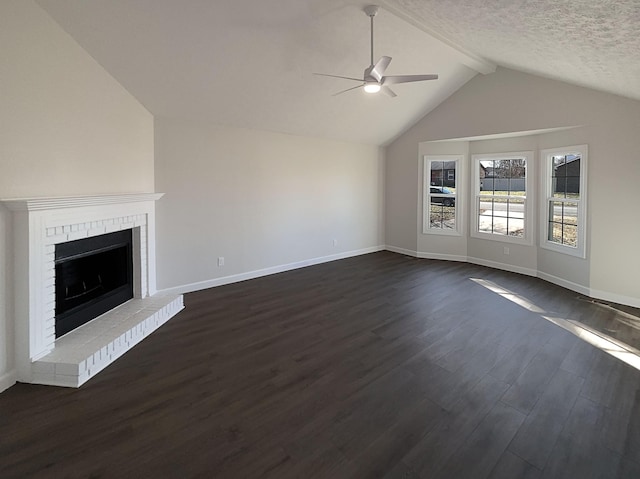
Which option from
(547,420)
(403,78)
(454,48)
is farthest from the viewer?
(454,48)

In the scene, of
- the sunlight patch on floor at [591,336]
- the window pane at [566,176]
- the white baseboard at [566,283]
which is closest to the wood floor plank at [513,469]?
the sunlight patch on floor at [591,336]

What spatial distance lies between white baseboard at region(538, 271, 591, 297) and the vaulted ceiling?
260 cm

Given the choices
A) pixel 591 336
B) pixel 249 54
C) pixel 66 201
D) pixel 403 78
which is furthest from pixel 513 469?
pixel 249 54

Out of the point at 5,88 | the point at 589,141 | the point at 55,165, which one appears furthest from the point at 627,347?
the point at 5,88

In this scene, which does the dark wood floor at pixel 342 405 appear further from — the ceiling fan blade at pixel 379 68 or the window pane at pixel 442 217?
the window pane at pixel 442 217

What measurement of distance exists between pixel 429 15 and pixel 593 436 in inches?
152

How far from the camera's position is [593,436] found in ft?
6.97

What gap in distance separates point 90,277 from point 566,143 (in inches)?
263

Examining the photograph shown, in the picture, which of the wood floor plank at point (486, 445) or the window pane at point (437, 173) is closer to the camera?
the wood floor plank at point (486, 445)

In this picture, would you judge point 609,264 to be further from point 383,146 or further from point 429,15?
point 383,146

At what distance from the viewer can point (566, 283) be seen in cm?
525

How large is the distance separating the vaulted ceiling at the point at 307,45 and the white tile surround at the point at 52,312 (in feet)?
5.18

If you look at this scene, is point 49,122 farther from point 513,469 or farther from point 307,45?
point 513,469

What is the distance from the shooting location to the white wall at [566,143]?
4457 millimetres
